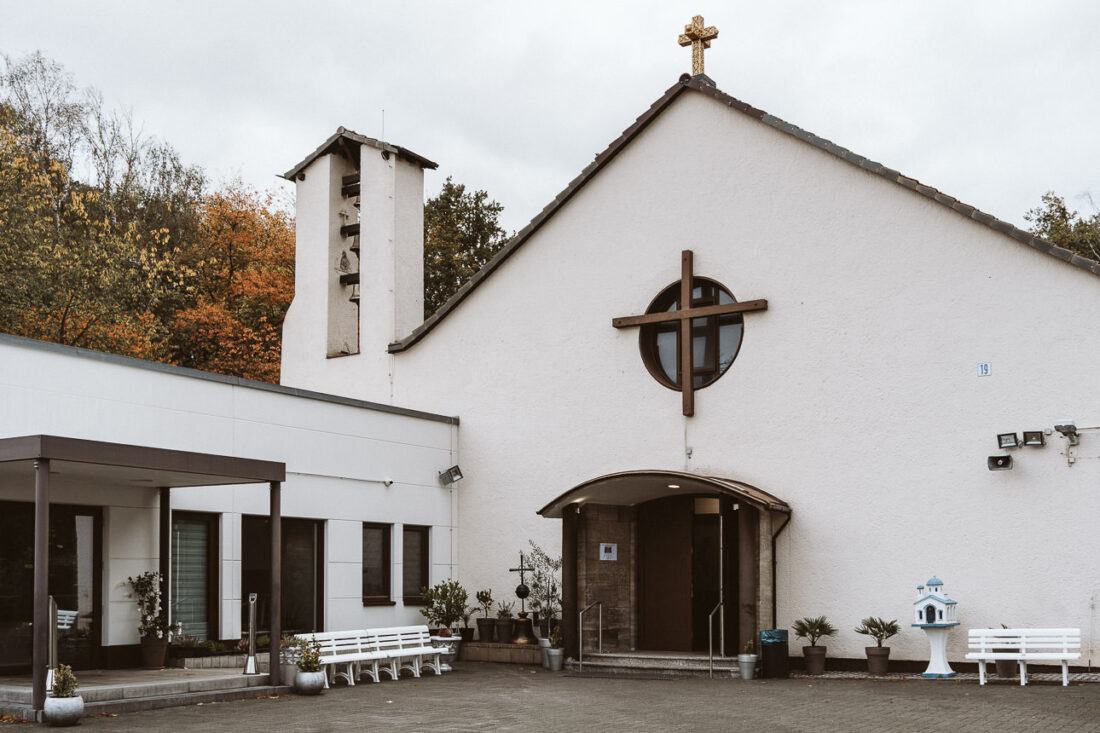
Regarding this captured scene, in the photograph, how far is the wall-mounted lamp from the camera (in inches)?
607

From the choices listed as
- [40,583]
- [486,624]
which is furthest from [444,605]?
[40,583]

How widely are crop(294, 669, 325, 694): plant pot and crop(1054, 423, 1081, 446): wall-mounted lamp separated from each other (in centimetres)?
970

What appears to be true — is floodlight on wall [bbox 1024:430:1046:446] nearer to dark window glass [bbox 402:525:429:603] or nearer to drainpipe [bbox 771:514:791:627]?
drainpipe [bbox 771:514:791:627]

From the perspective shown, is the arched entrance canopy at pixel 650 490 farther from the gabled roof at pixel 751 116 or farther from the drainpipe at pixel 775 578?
the gabled roof at pixel 751 116

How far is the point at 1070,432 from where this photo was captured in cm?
1544

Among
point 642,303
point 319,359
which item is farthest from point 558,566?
point 319,359

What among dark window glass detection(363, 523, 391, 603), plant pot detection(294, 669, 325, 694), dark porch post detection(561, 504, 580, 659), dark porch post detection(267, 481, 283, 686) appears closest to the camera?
plant pot detection(294, 669, 325, 694)

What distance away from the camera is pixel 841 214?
57.9 ft

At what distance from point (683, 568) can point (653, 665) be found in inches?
82.9

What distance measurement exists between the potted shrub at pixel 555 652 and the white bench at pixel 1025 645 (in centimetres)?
574

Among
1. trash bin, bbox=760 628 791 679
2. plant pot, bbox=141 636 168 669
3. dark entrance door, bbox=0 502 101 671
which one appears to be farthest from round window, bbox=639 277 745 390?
dark entrance door, bbox=0 502 101 671

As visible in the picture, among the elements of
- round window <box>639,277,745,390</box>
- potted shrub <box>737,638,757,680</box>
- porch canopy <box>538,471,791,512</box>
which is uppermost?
round window <box>639,277,745,390</box>

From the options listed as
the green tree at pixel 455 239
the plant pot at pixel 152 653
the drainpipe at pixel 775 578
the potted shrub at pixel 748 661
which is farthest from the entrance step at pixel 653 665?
the green tree at pixel 455 239

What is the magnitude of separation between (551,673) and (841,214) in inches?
309
